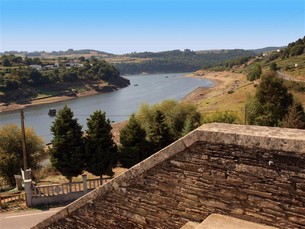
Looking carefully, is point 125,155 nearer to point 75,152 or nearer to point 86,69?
point 75,152

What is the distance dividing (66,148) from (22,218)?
5.20m

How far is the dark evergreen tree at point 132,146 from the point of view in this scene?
842 inches

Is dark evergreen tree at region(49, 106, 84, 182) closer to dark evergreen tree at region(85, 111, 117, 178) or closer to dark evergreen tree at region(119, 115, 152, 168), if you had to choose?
dark evergreen tree at region(85, 111, 117, 178)

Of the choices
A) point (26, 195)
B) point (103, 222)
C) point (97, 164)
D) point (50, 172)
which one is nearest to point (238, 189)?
point (103, 222)

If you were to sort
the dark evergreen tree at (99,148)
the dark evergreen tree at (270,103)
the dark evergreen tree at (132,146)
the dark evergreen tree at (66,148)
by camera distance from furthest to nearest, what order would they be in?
the dark evergreen tree at (270,103) → the dark evergreen tree at (132,146) → the dark evergreen tree at (99,148) → the dark evergreen tree at (66,148)

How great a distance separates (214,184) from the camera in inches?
197

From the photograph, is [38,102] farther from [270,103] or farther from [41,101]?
[270,103]

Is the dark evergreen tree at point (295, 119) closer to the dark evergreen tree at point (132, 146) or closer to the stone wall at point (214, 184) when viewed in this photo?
the dark evergreen tree at point (132, 146)

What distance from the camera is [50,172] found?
2517 cm

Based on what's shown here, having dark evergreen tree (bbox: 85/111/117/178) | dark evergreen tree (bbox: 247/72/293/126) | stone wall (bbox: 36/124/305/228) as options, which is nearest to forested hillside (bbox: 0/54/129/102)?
dark evergreen tree (bbox: 247/72/293/126)

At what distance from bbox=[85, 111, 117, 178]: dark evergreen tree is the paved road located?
4.28m

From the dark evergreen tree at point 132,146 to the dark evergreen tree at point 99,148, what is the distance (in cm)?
98

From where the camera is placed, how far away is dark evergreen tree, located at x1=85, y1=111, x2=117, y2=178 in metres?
19.8

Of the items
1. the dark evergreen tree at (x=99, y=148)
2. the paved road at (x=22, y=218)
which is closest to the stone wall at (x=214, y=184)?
the paved road at (x=22, y=218)
